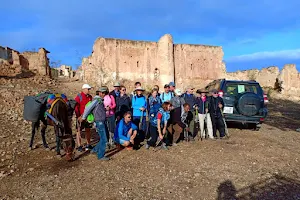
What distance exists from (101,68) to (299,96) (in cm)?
2311

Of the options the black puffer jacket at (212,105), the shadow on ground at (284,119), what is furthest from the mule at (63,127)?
the shadow on ground at (284,119)

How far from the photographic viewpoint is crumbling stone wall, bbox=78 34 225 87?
904 inches

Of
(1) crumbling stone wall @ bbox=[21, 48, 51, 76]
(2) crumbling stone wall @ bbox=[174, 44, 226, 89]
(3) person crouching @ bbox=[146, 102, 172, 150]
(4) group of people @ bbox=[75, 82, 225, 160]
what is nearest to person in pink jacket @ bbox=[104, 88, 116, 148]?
(4) group of people @ bbox=[75, 82, 225, 160]

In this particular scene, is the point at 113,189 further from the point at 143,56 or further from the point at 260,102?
the point at 143,56

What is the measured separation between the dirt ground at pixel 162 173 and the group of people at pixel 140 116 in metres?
0.36

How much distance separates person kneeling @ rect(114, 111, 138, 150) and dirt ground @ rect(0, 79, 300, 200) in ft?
0.83

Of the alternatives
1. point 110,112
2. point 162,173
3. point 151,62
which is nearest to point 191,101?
point 110,112

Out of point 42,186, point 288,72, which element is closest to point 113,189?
point 42,186

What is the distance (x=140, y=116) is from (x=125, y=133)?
72 centimetres

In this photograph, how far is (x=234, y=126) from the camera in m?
10.3

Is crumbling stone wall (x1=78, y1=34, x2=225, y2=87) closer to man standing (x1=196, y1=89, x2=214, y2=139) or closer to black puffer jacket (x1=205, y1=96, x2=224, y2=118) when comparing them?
man standing (x1=196, y1=89, x2=214, y2=139)

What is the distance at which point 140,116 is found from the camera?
6945 millimetres

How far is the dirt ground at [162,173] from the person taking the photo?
165 inches

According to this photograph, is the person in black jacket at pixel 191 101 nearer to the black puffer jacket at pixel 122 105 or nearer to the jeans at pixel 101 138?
the black puffer jacket at pixel 122 105
